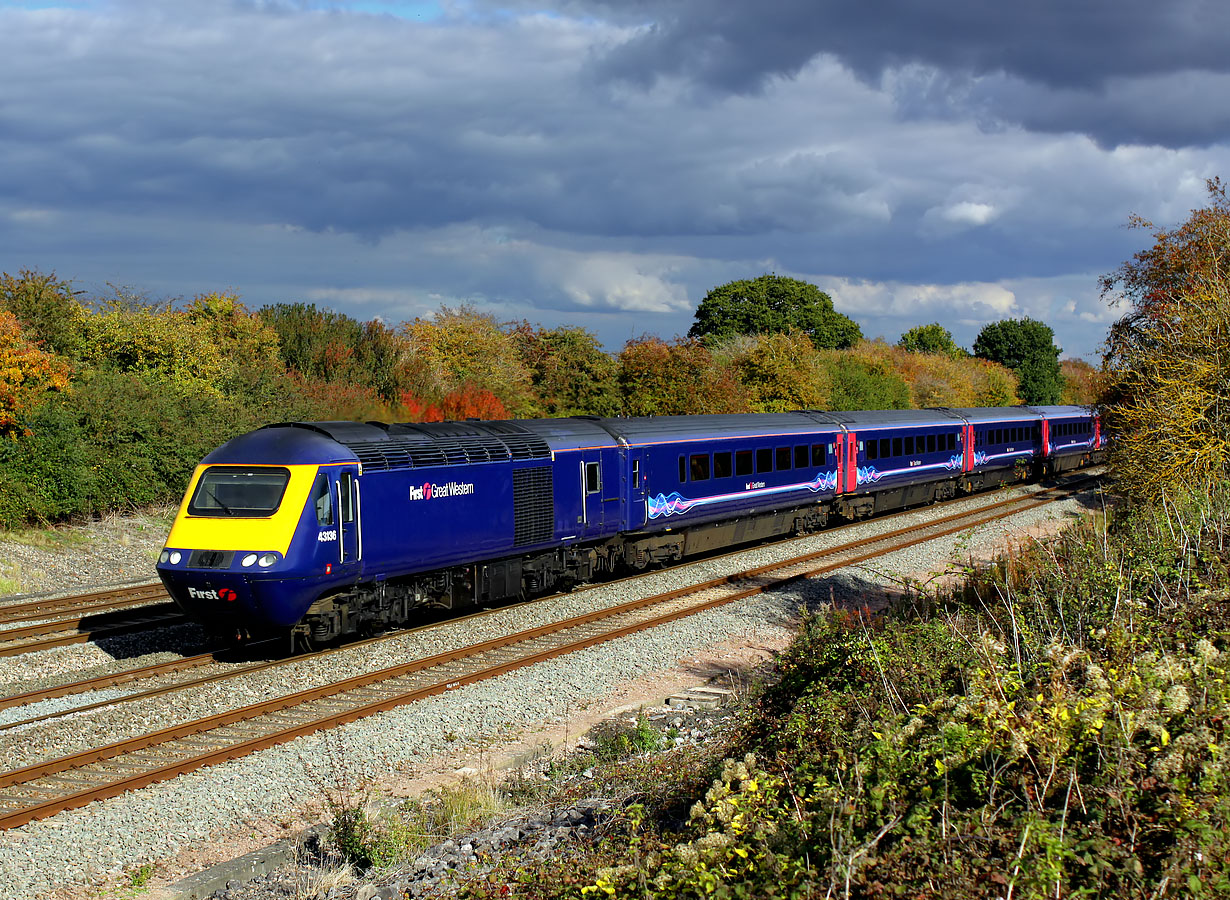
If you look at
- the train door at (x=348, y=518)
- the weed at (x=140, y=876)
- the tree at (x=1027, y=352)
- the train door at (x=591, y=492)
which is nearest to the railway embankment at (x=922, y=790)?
the weed at (x=140, y=876)

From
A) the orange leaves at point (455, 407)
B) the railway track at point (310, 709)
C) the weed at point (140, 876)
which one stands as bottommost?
the weed at point (140, 876)

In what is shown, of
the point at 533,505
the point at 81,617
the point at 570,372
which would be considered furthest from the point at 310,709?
the point at 570,372

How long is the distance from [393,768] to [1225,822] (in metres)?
7.59

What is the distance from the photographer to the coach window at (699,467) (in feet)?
68.3

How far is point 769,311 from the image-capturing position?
8281 centimetres

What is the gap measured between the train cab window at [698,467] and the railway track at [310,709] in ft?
8.23

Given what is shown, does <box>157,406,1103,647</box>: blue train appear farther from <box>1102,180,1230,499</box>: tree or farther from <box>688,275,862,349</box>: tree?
<box>688,275,862,349</box>: tree

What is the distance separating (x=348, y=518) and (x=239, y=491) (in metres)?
1.51

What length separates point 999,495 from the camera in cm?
3459

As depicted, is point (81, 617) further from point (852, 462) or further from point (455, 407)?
point (455, 407)

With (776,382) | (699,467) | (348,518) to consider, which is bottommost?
(348,518)

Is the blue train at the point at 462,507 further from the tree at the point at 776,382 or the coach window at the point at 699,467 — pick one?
the tree at the point at 776,382

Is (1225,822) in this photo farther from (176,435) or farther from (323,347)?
(323,347)

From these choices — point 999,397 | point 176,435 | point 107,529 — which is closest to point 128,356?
point 176,435
